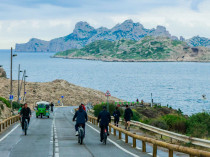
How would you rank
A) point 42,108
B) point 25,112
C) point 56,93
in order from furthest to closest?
1. point 56,93
2. point 42,108
3. point 25,112

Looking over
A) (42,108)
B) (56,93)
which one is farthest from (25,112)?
(56,93)

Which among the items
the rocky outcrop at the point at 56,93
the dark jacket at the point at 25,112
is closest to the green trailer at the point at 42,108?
the dark jacket at the point at 25,112

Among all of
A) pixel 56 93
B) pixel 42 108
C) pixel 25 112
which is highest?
pixel 25 112

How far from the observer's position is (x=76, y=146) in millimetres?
16375

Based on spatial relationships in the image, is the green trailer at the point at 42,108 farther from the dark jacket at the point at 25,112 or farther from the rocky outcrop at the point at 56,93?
the rocky outcrop at the point at 56,93

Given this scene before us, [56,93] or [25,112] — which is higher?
[25,112]

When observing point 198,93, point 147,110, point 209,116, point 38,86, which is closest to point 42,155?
point 209,116

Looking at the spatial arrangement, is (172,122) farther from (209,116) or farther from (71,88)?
(71,88)

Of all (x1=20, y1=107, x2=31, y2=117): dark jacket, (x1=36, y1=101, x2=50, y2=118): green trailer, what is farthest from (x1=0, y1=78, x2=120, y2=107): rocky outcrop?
(x1=20, y1=107, x2=31, y2=117): dark jacket

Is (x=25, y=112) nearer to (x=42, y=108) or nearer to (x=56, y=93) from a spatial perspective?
(x=42, y=108)

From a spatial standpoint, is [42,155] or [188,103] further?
A: [188,103]

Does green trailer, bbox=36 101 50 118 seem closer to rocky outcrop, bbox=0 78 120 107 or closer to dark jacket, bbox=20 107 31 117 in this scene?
dark jacket, bbox=20 107 31 117

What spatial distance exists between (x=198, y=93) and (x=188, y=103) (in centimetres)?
2927

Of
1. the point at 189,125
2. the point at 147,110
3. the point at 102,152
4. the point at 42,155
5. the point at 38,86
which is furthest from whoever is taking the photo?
the point at 38,86
